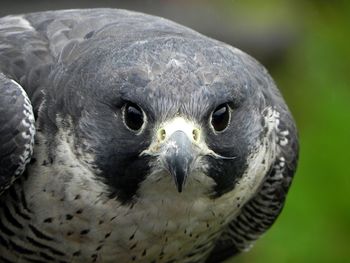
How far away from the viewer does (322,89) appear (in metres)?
10.3

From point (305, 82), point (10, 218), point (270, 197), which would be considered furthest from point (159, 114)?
point (305, 82)

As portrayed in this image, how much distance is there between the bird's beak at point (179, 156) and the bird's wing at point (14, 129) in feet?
2.98

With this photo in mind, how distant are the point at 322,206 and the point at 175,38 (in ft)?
14.3

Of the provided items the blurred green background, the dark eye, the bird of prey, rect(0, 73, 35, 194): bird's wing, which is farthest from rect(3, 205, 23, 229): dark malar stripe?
the blurred green background

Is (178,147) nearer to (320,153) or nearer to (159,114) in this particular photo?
(159,114)

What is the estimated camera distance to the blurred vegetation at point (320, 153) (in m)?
A: 9.45

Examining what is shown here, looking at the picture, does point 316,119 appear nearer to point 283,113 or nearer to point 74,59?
point 283,113

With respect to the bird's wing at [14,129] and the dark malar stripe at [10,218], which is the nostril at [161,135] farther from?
the dark malar stripe at [10,218]

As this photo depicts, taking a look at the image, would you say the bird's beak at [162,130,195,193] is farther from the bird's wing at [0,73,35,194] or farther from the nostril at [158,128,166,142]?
the bird's wing at [0,73,35,194]

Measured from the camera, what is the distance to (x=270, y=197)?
6621 millimetres

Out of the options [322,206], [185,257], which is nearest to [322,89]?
[322,206]

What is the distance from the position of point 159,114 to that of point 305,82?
5664 millimetres

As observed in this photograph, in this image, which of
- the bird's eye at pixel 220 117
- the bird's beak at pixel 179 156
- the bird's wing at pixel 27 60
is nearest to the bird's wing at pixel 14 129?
the bird's wing at pixel 27 60

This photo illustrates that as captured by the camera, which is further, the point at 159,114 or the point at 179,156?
the point at 159,114
